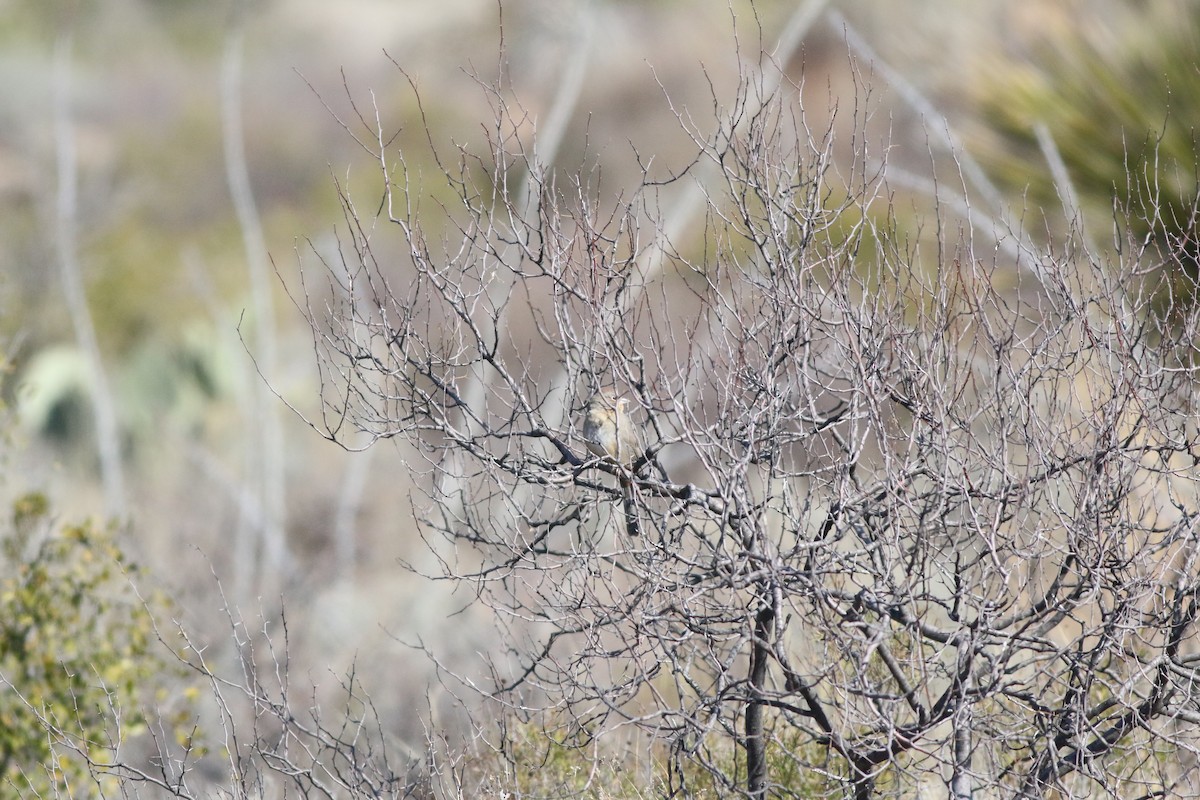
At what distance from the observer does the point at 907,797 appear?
5.00m

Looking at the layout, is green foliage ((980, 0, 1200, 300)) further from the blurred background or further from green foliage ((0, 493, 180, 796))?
green foliage ((0, 493, 180, 796))

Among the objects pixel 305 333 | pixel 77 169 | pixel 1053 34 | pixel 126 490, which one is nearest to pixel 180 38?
pixel 77 169

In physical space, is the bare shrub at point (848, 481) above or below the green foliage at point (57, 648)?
below

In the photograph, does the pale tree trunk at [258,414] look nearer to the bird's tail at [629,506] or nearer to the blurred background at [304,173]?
the blurred background at [304,173]

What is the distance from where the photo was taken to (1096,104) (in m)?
8.00

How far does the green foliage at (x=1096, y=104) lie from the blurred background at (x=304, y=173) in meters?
0.02

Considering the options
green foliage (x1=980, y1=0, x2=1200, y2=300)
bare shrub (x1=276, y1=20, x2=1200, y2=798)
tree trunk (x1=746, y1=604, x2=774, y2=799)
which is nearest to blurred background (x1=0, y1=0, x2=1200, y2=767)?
green foliage (x1=980, y1=0, x2=1200, y2=300)

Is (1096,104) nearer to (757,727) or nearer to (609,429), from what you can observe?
(609,429)

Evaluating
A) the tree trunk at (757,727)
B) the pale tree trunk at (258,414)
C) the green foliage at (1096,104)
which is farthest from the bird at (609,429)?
the pale tree trunk at (258,414)

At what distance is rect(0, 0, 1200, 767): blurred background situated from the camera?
26.0ft

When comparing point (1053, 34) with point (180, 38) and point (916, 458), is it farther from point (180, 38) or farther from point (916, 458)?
point (180, 38)

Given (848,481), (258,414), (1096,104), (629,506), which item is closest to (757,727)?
(629,506)

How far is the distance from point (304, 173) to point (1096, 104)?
879 inches

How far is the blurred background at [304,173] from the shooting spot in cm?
791
